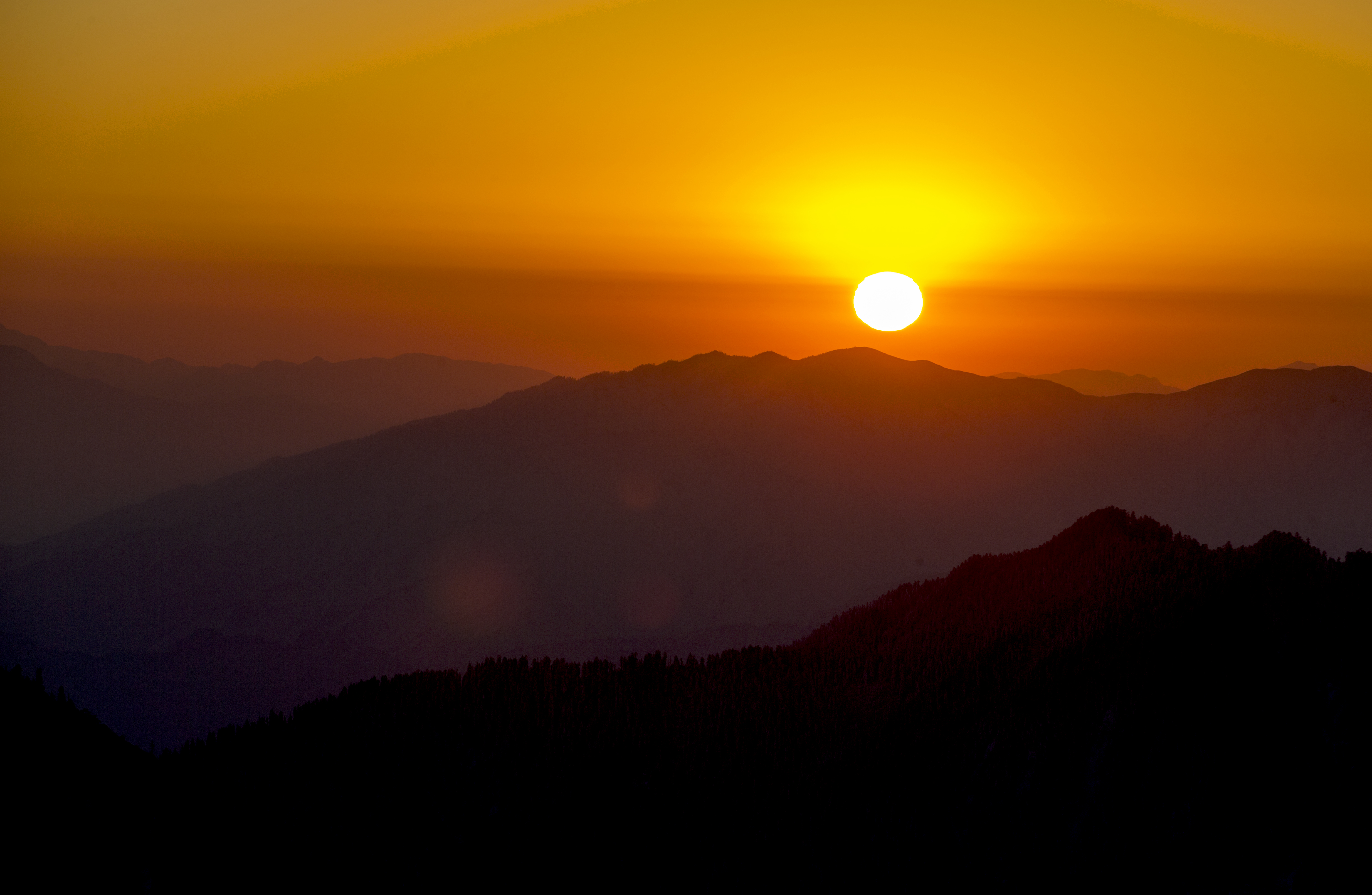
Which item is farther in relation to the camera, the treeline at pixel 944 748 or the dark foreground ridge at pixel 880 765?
the treeline at pixel 944 748

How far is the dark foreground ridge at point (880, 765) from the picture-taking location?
25.6 metres

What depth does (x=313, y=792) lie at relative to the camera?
27.1m

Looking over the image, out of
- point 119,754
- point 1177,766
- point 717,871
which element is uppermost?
point 119,754

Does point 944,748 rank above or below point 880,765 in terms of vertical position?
above

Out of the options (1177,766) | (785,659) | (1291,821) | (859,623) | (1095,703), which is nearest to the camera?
(1291,821)

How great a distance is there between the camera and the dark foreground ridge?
25562 millimetres

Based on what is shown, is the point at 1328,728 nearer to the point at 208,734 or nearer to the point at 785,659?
the point at 785,659

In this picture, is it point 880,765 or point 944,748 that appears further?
point 944,748

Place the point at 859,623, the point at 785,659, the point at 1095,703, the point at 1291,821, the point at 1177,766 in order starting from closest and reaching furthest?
the point at 1291,821, the point at 1177,766, the point at 1095,703, the point at 785,659, the point at 859,623

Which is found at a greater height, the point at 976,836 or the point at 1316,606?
the point at 1316,606

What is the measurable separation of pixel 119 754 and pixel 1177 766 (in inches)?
1118

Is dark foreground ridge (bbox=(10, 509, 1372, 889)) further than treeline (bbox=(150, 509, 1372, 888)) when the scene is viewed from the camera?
No

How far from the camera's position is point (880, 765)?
2872cm

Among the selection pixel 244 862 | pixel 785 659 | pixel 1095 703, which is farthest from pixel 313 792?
pixel 1095 703
